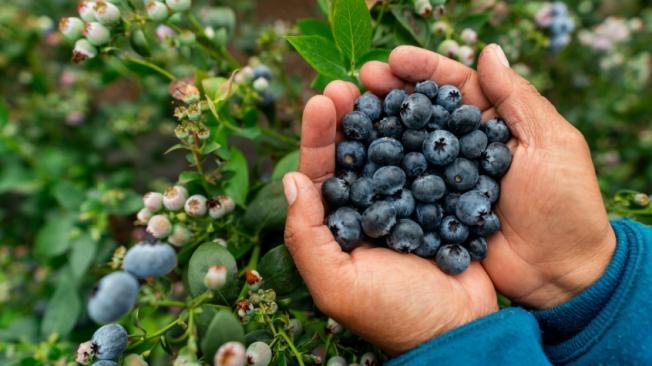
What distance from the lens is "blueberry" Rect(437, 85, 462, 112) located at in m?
1.22

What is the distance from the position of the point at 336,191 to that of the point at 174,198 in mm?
379

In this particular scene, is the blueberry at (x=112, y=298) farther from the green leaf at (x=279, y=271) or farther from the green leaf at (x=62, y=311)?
the green leaf at (x=62, y=311)

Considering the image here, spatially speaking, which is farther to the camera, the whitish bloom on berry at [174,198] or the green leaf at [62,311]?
the green leaf at [62,311]

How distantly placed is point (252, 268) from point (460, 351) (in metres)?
0.53

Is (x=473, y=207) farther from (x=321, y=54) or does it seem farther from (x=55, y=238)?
(x=55, y=238)

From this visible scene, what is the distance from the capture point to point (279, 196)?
126 centimetres

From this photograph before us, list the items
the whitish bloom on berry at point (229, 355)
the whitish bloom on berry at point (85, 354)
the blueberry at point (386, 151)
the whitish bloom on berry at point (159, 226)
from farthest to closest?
1. the blueberry at point (386, 151)
2. the whitish bloom on berry at point (159, 226)
3. the whitish bloom on berry at point (85, 354)
4. the whitish bloom on berry at point (229, 355)

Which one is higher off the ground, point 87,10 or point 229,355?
point 87,10

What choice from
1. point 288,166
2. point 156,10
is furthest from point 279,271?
point 156,10

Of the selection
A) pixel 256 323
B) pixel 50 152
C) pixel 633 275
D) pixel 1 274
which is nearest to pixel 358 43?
A: pixel 256 323

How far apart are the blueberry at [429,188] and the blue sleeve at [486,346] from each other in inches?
11.9

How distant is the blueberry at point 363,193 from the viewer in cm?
115

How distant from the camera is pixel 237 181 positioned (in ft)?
4.11

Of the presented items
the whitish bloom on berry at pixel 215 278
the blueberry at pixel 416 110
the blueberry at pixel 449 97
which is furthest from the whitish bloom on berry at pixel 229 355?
the blueberry at pixel 449 97
